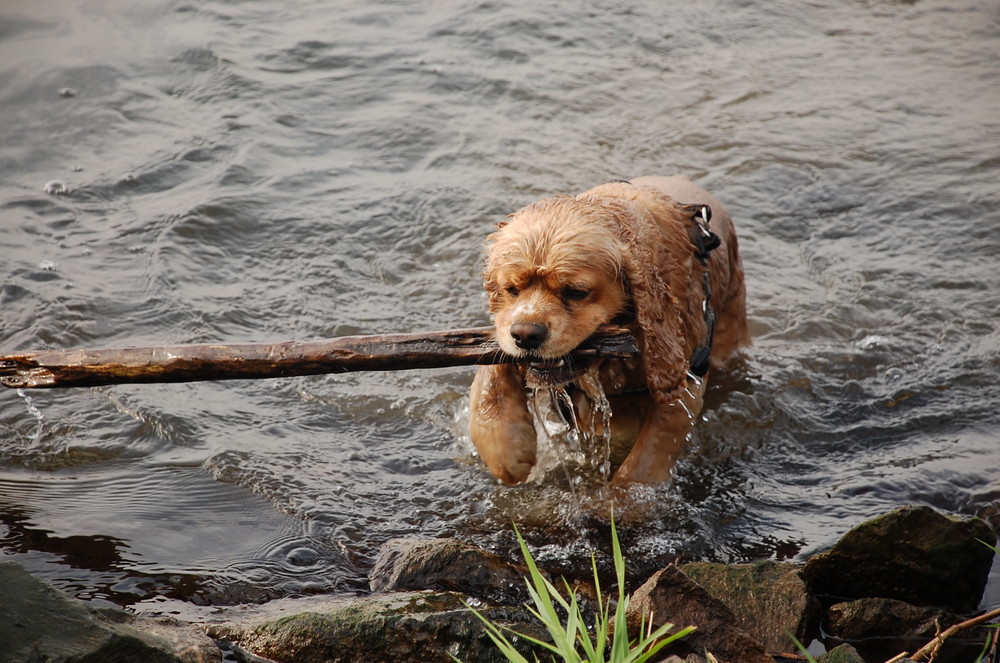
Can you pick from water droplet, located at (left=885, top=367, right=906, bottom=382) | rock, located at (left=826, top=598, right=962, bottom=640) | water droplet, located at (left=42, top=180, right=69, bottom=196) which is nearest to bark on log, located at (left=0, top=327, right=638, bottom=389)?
rock, located at (left=826, top=598, right=962, bottom=640)

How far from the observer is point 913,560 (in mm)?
4199

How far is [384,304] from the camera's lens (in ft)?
24.5

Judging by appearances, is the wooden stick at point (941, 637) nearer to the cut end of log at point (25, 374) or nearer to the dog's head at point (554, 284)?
the dog's head at point (554, 284)

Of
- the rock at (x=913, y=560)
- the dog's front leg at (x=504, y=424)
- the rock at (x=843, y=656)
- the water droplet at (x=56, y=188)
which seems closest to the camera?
the rock at (x=843, y=656)

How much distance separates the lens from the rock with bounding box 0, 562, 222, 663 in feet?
10.5

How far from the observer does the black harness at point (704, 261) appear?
5.36 meters

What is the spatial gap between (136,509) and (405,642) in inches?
81.0

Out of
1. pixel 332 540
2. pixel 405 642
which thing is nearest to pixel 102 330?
pixel 332 540

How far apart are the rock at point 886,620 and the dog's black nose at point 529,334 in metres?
1.76

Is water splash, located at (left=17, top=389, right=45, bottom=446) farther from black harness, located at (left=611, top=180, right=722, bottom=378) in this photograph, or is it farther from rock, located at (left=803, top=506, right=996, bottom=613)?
rock, located at (left=803, top=506, right=996, bottom=613)

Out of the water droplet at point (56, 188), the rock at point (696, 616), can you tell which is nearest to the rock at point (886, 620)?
the rock at point (696, 616)

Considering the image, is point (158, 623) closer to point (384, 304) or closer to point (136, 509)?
point (136, 509)

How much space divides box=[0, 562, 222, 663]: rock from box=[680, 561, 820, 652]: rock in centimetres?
215

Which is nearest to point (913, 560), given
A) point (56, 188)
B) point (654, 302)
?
point (654, 302)
